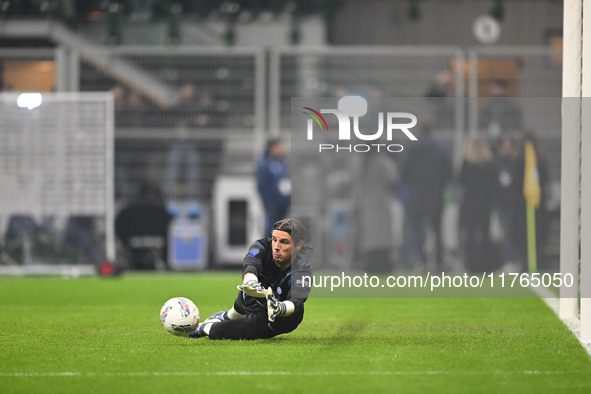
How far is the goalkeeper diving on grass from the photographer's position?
7645mm

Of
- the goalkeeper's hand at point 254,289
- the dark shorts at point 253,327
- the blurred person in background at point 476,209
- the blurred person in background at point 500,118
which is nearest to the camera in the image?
the goalkeeper's hand at point 254,289

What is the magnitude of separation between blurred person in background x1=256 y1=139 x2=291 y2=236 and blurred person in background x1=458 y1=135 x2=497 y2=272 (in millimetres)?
3240

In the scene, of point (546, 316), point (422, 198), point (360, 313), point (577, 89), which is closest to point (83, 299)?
point (360, 313)

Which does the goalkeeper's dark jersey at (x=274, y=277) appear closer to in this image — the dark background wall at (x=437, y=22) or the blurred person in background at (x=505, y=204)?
the blurred person in background at (x=505, y=204)

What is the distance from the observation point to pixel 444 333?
8.73 meters

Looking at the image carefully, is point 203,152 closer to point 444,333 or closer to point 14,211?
point 14,211

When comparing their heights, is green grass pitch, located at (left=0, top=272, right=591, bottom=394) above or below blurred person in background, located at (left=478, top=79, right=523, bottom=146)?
below

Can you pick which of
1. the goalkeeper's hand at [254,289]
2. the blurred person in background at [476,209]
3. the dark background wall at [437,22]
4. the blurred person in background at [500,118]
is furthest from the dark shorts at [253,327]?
the dark background wall at [437,22]

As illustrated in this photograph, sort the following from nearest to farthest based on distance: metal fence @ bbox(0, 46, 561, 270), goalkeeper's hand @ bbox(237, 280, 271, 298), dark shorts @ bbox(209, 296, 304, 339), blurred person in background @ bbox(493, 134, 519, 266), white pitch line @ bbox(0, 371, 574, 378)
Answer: white pitch line @ bbox(0, 371, 574, 378) < goalkeeper's hand @ bbox(237, 280, 271, 298) < dark shorts @ bbox(209, 296, 304, 339) < blurred person in background @ bbox(493, 134, 519, 266) < metal fence @ bbox(0, 46, 561, 270)

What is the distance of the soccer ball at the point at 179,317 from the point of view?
8.09 m

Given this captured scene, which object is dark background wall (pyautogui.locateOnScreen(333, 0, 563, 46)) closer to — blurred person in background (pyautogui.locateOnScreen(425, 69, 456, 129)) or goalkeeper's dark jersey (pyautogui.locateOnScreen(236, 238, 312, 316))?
blurred person in background (pyautogui.locateOnScreen(425, 69, 456, 129))

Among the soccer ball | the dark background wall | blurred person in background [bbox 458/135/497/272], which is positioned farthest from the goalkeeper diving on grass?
the dark background wall

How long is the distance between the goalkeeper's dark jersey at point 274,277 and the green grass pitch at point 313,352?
35 centimetres

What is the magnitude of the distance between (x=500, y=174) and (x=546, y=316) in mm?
4530
